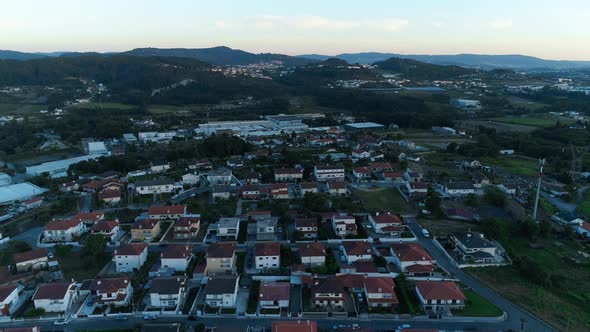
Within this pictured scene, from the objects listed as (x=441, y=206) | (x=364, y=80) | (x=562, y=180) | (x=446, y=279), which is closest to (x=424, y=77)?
(x=364, y=80)

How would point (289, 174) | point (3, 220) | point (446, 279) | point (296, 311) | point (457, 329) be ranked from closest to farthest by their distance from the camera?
point (457, 329) < point (296, 311) < point (446, 279) < point (3, 220) < point (289, 174)

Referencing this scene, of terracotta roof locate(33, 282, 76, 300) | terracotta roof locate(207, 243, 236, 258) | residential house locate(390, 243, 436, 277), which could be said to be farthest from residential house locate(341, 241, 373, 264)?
terracotta roof locate(33, 282, 76, 300)

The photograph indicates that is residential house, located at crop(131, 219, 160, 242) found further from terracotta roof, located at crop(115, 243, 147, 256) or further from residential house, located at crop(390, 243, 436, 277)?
residential house, located at crop(390, 243, 436, 277)

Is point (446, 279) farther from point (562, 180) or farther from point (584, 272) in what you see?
point (562, 180)

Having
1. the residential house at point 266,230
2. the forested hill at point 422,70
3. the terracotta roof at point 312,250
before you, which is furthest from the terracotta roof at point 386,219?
the forested hill at point 422,70

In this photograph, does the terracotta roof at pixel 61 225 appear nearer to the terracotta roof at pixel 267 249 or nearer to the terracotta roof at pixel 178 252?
the terracotta roof at pixel 178 252

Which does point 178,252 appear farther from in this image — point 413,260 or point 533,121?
point 533,121
